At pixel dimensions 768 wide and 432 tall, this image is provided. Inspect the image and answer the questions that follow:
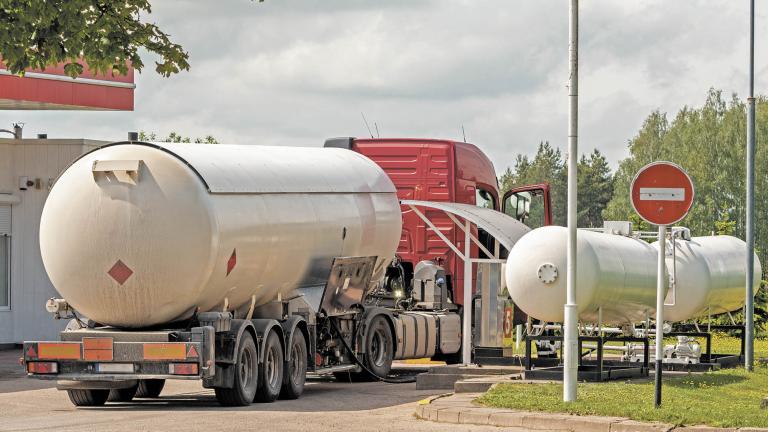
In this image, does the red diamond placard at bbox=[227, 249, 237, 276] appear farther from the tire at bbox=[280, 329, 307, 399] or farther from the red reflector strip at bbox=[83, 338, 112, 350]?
the tire at bbox=[280, 329, 307, 399]

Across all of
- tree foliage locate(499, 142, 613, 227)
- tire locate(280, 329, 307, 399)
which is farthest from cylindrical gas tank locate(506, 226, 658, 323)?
tree foliage locate(499, 142, 613, 227)

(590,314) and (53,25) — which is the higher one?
(53,25)

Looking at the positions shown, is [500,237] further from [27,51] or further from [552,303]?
[27,51]

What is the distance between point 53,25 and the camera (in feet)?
58.2

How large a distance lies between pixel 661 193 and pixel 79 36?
21.2ft

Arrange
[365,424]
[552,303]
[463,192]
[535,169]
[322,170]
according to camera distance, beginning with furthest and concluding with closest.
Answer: [535,169], [463,192], [322,170], [552,303], [365,424]

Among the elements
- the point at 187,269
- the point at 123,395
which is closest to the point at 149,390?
the point at 123,395

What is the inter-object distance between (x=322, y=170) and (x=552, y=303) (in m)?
3.85

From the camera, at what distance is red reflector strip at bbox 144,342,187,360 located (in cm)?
1881

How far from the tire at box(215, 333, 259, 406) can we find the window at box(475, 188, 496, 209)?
30.5 feet

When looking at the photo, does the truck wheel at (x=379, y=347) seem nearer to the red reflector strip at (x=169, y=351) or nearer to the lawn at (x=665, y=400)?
the lawn at (x=665, y=400)

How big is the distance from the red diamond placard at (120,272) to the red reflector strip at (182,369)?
1.12 meters

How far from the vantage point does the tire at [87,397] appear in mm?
19969

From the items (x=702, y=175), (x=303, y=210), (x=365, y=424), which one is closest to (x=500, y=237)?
(x=303, y=210)
